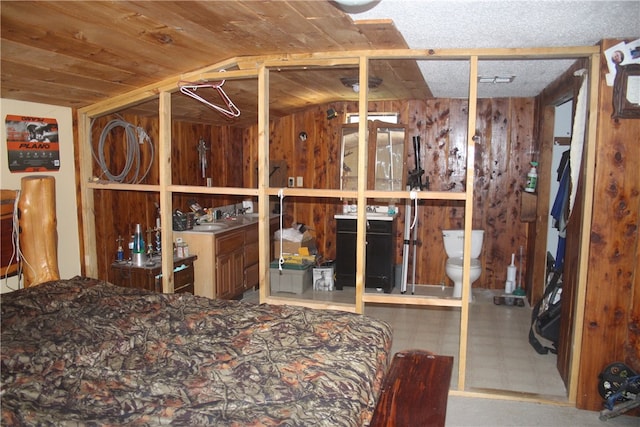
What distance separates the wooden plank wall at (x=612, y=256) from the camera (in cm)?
267

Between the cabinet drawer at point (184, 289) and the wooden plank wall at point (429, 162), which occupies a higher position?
the wooden plank wall at point (429, 162)

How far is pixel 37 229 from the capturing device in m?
3.01

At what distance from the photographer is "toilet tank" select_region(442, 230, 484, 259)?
521 centimetres

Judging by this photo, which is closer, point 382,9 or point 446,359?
point 382,9

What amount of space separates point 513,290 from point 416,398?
3.73m

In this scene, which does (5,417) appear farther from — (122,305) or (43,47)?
(43,47)

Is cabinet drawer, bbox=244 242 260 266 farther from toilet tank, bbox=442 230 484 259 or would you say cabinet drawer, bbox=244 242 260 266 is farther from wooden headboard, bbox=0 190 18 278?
wooden headboard, bbox=0 190 18 278

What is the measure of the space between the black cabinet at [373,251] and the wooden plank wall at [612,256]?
2.65 m

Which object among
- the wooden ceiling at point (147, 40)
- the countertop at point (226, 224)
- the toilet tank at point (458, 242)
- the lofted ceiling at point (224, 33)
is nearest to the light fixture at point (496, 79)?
the lofted ceiling at point (224, 33)

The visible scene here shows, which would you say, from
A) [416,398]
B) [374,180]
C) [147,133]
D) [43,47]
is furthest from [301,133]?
[416,398]

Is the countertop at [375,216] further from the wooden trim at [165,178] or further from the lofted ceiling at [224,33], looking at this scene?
the wooden trim at [165,178]

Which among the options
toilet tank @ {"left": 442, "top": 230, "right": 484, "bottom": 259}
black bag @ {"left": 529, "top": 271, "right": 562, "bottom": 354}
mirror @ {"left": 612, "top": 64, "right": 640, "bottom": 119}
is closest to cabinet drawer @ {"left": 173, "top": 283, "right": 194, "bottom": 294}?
toilet tank @ {"left": 442, "top": 230, "right": 484, "bottom": 259}

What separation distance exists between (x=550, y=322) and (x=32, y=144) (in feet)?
13.7

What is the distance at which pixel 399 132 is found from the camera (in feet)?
18.2
